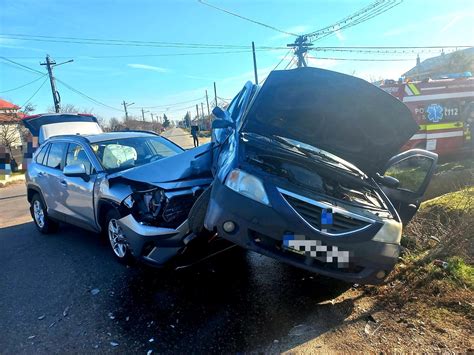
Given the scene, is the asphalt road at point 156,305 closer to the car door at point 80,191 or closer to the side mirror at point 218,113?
the car door at point 80,191

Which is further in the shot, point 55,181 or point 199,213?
point 55,181

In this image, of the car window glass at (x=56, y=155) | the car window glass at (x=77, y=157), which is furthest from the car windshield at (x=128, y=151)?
the car window glass at (x=56, y=155)

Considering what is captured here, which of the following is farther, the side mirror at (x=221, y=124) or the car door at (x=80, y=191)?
the car door at (x=80, y=191)

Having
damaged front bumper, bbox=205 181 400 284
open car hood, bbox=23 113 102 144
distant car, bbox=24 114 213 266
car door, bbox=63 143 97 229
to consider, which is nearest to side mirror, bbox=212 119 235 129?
distant car, bbox=24 114 213 266

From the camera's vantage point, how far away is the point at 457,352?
233 cm

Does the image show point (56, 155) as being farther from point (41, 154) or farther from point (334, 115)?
point (334, 115)

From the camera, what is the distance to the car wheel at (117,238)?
4.01 m

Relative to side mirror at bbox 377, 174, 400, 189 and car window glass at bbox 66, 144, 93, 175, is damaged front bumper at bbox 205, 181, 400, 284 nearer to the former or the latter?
side mirror at bbox 377, 174, 400, 189

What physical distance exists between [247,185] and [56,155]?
412 cm

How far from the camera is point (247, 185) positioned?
2662 millimetres

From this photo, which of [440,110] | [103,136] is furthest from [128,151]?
[440,110]

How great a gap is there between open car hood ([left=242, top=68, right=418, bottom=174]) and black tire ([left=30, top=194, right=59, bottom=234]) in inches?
164

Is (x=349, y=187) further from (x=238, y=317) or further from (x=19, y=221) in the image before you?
(x=19, y=221)

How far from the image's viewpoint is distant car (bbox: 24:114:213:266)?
352 centimetres
